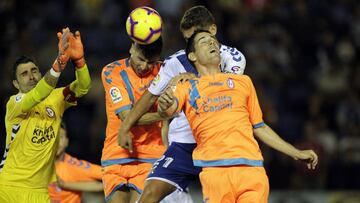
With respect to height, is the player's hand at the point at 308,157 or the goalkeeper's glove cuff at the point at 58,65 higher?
the goalkeeper's glove cuff at the point at 58,65

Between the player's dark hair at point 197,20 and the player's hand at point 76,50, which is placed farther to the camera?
the player's hand at point 76,50

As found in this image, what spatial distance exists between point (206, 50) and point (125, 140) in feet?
3.80

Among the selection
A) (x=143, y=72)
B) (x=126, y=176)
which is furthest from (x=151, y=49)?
(x=126, y=176)

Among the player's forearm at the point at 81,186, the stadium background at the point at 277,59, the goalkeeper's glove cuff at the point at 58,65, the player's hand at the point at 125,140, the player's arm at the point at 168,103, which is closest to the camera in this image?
the player's arm at the point at 168,103

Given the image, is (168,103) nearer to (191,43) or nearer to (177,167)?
(191,43)

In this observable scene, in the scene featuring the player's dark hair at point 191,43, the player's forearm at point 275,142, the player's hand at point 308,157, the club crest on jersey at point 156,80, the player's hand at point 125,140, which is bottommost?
the player's hand at point 308,157

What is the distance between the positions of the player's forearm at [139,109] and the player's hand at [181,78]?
0.53m

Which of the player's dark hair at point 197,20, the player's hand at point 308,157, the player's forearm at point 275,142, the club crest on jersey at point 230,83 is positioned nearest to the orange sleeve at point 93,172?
the player's dark hair at point 197,20

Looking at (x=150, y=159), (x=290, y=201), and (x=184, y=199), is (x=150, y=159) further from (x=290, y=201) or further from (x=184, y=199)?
(x=290, y=201)

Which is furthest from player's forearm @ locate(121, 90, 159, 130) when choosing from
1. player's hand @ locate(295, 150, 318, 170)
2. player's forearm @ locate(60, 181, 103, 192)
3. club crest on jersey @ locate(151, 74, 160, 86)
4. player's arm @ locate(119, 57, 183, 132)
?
player's forearm @ locate(60, 181, 103, 192)

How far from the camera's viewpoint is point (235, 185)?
22.7ft

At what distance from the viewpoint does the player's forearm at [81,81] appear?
27.5 ft

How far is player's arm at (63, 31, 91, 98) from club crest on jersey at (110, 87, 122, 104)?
0.30 metres

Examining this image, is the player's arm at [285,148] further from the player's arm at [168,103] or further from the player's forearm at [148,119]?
the player's forearm at [148,119]
